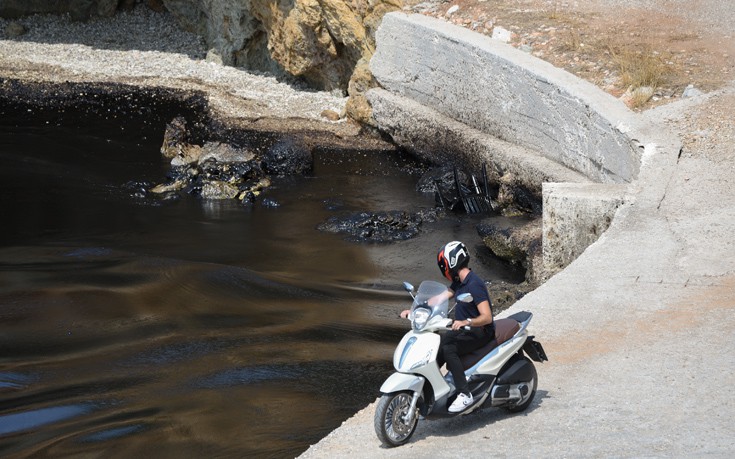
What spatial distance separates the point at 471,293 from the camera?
213 inches

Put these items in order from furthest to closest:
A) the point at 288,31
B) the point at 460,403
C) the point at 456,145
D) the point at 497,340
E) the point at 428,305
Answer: the point at 288,31, the point at 456,145, the point at 497,340, the point at 460,403, the point at 428,305

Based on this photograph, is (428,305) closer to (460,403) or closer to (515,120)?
(460,403)

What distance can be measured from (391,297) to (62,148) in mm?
8543

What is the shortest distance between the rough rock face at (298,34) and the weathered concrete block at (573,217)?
7869 millimetres

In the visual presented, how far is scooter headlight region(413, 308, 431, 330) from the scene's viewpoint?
5250 millimetres

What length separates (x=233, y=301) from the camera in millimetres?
9688

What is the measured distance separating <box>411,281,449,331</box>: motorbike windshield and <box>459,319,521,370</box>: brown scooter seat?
0.36 meters

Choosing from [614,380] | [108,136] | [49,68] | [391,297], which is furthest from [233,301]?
[49,68]

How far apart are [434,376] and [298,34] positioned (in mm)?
14107

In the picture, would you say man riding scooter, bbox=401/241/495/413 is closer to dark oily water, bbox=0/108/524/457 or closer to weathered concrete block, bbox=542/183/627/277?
dark oily water, bbox=0/108/524/457

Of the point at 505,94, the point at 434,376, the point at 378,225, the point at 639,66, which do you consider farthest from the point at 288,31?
the point at 434,376

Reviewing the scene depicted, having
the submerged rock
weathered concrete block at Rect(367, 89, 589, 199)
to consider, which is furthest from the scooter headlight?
weathered concrete block at Rect(367, 89, 589, 199)

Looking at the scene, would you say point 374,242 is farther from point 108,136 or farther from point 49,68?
point 49,68

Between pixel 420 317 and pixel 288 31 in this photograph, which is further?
pixel 288 31
